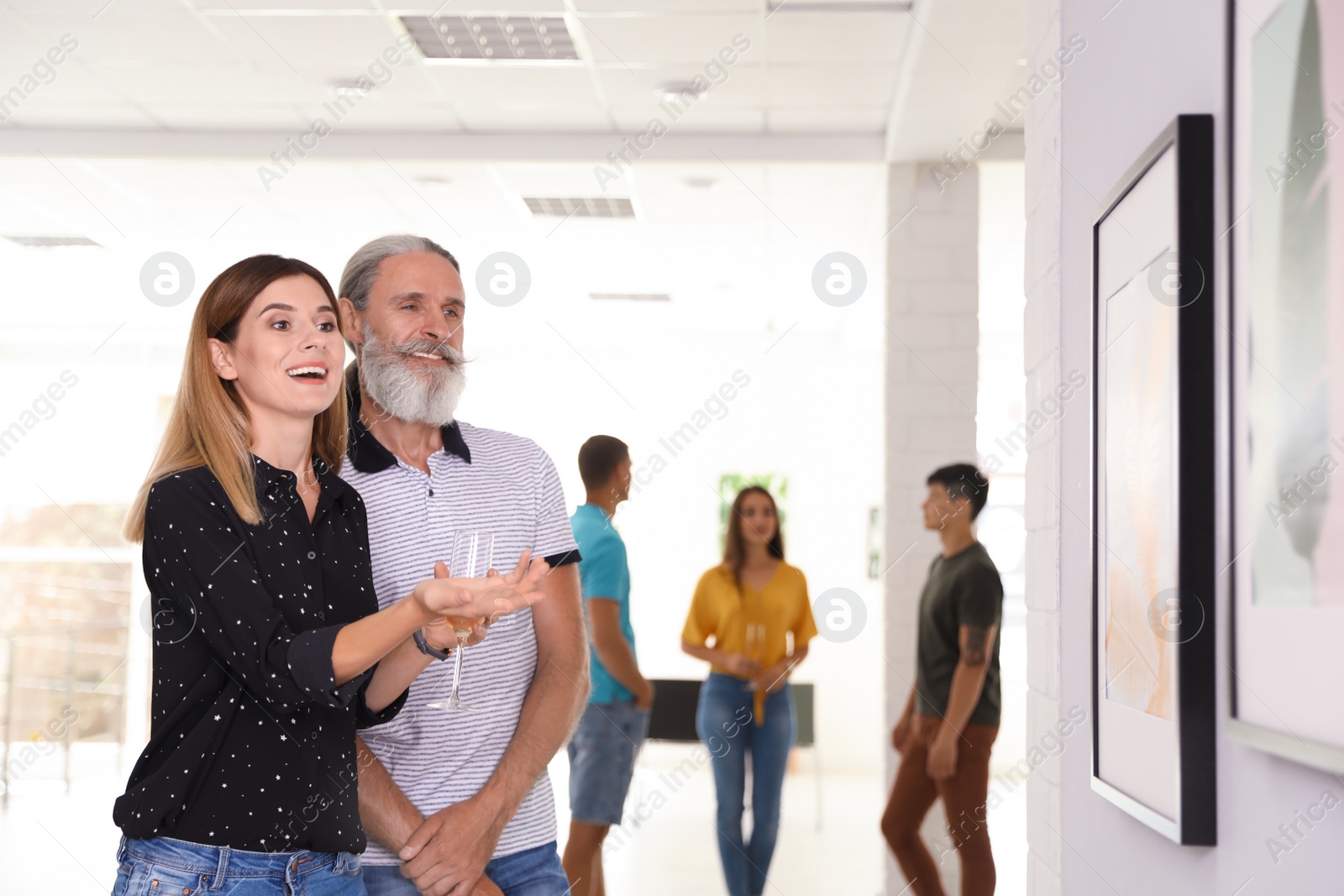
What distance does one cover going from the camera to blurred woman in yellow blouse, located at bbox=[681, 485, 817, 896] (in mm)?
3744

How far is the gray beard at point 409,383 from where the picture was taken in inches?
67.9

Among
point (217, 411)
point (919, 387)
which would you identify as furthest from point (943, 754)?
point (217, 411)

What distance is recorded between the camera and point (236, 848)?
1255 millimetres

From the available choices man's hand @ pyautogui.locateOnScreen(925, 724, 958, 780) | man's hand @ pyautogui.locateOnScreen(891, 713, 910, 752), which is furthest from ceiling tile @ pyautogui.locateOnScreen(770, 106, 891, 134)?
man's hand @ pyautogui.locateOnScreen(925, 724, 958, 780)

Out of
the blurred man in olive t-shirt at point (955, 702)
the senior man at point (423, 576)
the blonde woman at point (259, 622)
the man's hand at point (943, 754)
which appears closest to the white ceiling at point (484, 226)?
the blurred man in olive t-shirt at point (955, 702)

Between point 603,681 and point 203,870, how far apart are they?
219 cm

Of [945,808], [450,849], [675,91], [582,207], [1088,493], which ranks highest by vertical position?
[675,91]

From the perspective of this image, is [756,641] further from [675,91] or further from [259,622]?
[259,622]

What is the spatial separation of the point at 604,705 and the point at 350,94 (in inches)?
99.3

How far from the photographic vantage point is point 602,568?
3330 mm

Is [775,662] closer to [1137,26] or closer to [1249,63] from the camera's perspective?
[1137,26]

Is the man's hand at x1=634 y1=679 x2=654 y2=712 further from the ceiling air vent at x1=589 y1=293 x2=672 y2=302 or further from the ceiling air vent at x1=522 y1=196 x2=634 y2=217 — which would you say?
the ceiling air vent at x1=589 y1=293 x2=672 y2=302

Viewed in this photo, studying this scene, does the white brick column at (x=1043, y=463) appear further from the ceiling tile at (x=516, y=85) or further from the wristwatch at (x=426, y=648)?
the ceiling tile at (x=516, y=85)

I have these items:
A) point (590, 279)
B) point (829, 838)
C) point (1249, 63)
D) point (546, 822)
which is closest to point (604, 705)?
point (546, 822)
